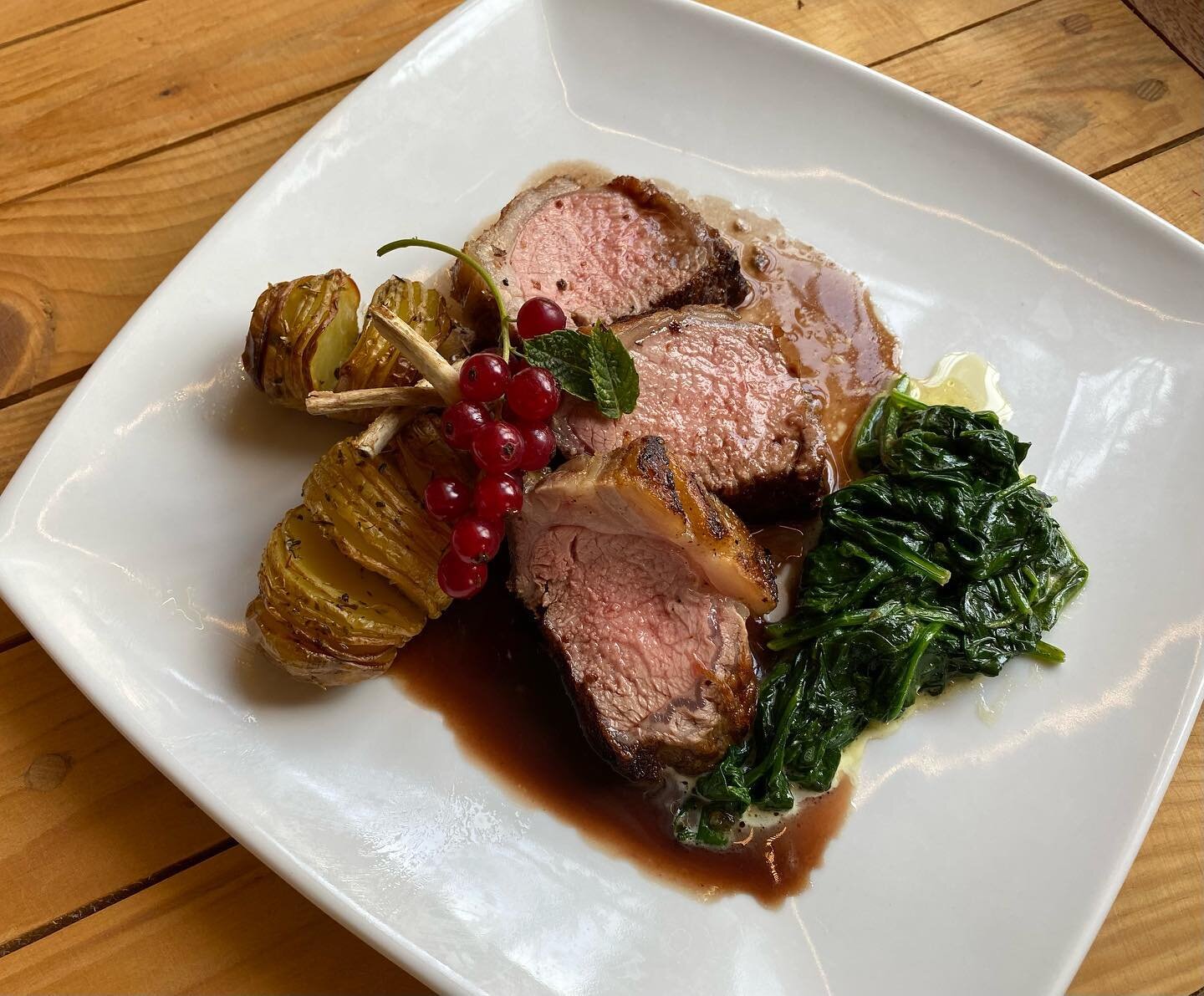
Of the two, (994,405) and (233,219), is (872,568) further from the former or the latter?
(233,219)

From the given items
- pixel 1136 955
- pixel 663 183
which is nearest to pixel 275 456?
pixel 663 183

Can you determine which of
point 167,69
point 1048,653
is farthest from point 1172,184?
point 167,69

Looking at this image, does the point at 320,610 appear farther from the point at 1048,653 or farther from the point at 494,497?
the point at 1048,653

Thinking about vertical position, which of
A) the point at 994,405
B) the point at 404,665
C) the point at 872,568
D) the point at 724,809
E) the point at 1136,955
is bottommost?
the point at 1136,955

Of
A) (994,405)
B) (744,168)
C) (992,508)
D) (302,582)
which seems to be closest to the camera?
(302,582)

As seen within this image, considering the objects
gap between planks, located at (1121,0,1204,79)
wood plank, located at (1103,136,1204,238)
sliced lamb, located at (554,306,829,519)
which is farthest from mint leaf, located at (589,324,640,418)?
gap between planks, located at (1121,0,1204,79)

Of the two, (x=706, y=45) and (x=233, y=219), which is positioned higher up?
(x=706, y=45)
